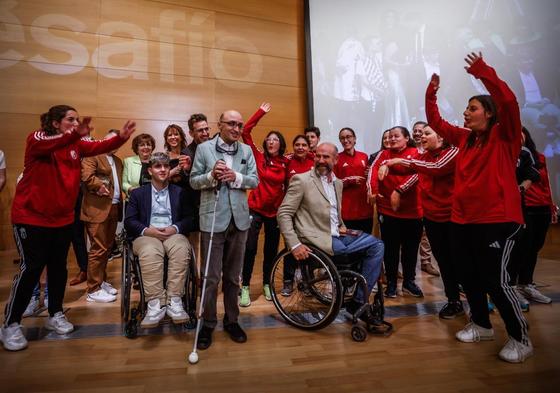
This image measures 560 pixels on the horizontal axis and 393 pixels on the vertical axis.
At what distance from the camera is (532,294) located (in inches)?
106

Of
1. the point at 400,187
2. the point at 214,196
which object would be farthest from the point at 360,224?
the point at 214,196

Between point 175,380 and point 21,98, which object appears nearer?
point 175,380

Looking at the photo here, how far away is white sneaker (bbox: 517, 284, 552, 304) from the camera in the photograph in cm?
264

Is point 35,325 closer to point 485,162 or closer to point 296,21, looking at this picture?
point 485,162

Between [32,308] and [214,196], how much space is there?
170 centimetres

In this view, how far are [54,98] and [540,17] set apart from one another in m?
6.76

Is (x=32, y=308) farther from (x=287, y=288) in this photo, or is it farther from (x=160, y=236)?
(x=287, y=288)

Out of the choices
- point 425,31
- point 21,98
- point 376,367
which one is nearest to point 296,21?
point 425,31

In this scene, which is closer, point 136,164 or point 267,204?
point 267,204

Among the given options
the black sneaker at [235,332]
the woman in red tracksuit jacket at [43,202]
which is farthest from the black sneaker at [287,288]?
the woman in red tracksuit jacket at [43,202]

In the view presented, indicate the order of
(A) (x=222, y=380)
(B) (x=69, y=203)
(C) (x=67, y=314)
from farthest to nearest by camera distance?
1. (C) (x=67, y=314)
2. (B) (x=69, y=203)
3. (A) (x=222, y=380)

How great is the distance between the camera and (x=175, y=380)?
1520 mm

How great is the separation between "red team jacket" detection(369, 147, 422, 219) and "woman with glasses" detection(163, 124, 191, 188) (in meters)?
1.51

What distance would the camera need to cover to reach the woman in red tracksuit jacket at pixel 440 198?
231 centimetres
